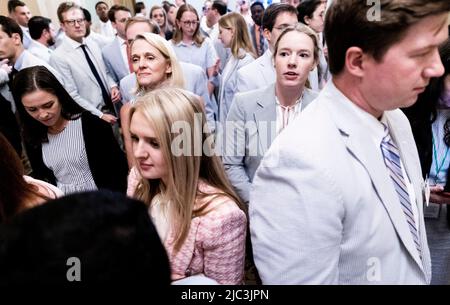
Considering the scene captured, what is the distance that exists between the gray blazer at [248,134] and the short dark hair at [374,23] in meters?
0.96

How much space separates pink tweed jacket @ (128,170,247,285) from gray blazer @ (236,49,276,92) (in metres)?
1.37

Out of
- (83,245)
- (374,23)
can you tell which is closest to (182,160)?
(374,23)

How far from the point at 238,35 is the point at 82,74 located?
4.61ft

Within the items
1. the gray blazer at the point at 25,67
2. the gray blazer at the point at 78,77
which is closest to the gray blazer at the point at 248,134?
the gray blazer at the point at 78,77

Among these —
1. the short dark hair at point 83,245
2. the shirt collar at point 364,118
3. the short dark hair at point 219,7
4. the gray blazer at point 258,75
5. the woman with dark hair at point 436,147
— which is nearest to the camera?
the short dark hair at point 83,245

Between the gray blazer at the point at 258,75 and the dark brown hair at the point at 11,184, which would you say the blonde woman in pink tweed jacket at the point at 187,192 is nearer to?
the dark brown hair at the point at 11,184

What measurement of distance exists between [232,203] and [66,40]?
2.70 metres

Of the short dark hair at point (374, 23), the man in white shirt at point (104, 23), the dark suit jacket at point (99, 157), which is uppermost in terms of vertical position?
the man in white shirt at point (104, 23)

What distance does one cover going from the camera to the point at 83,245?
1.34ft

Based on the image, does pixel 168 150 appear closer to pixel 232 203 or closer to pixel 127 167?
pixel 232 203

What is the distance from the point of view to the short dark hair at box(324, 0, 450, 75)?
75 cm

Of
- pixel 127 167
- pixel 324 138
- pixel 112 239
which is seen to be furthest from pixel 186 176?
pixel 127 167

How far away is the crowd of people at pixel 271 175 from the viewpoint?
446 mm

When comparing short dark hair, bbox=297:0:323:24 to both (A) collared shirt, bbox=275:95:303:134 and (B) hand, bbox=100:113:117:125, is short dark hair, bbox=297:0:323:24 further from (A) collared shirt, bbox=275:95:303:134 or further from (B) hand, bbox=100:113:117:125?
(B) hand, bbox=100:113:117:125
